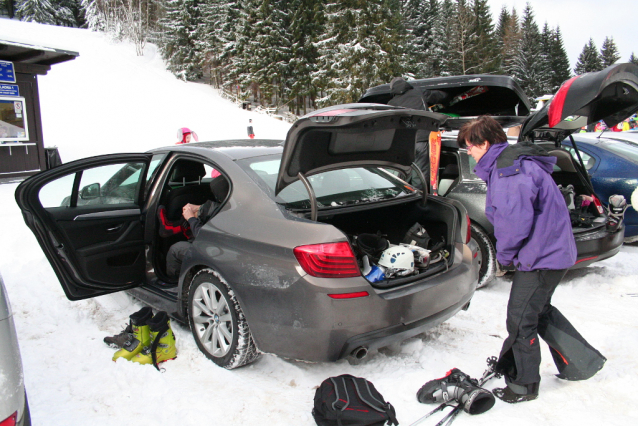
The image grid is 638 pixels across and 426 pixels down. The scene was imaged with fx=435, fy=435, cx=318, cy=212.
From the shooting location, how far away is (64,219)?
3.43 m

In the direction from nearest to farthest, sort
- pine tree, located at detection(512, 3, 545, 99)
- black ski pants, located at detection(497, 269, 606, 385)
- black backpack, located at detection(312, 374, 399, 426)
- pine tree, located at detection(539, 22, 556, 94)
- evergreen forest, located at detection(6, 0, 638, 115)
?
black backpack, located at detection(312, 374, 399, 426) < black ski pants, located at detection(497, 269, 606, 385) < evergreen forest, located at detection(6, 0, 638, 115) < pine tree, located at detection(512, 3, 545, 99) < pine tree, located at detection(539, 22, 556, 94)

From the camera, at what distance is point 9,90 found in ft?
37.1

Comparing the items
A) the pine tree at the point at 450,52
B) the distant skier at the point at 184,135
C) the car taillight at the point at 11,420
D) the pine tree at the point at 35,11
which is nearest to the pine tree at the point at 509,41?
the pine tree at the point at 450,52

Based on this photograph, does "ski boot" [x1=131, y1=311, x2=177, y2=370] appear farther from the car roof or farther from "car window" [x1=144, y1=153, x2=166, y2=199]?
the car roof

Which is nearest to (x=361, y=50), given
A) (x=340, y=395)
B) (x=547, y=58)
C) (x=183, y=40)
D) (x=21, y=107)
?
A: (x=183, y=40)

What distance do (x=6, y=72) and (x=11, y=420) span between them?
12.7 metres

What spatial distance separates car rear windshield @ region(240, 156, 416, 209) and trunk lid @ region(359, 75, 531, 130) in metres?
1.76

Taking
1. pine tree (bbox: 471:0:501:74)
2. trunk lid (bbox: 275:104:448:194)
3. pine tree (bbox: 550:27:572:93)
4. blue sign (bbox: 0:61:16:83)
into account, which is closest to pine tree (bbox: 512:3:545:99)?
pine tree (bbox: 550:27:572:93)

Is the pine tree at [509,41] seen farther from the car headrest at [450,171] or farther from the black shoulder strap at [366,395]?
the black shoulder strap at [366,395]

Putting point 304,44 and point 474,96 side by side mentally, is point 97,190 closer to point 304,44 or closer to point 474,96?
point 474,96

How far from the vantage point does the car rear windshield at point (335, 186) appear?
291 centimetres

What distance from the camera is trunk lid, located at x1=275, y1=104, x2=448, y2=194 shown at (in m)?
2.52

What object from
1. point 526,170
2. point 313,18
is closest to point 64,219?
point 526,170

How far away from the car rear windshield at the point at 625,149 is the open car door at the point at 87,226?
19.2ft
